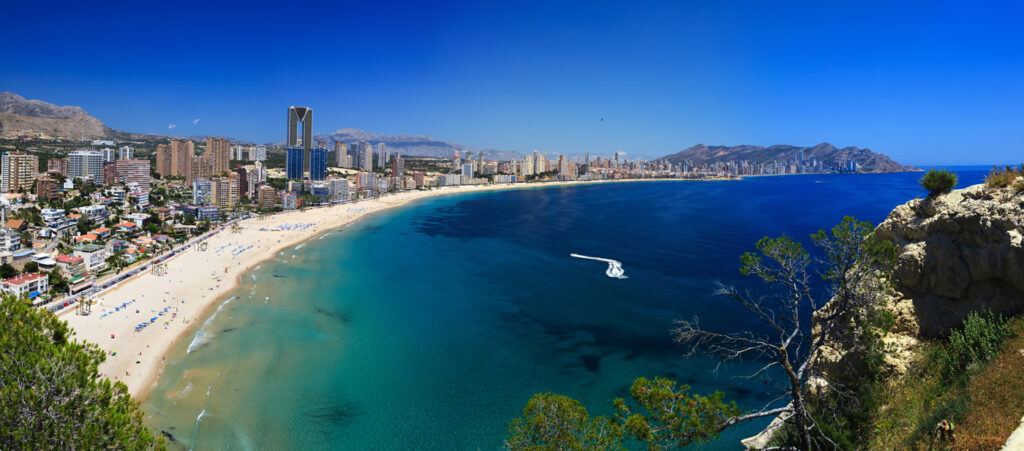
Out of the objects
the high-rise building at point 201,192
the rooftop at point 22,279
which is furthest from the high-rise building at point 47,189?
the rooftop at point 22,279

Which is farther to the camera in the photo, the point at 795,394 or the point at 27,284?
the point at 27,284

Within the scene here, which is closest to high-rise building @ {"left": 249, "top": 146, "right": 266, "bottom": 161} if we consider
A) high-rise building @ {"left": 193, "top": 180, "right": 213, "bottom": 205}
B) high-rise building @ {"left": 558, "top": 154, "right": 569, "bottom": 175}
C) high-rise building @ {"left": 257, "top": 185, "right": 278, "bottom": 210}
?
high-rise building @ {"left": 257, "top": 185, "right": 278, "bottom": 210}

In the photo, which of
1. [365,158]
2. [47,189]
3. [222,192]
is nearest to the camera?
[47,189]

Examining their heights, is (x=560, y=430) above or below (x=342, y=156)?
below

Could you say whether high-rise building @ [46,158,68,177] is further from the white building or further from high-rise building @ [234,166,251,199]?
the white building

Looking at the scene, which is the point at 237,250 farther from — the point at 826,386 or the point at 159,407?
the point at 826,386

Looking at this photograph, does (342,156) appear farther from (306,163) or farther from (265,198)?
(265,198)

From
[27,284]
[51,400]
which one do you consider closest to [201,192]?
[27,284]
